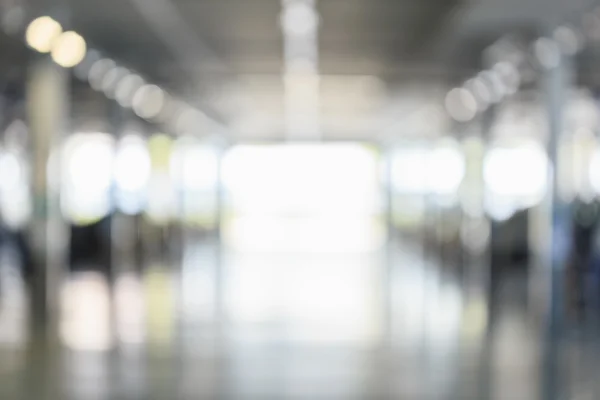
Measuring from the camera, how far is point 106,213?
1931 cm

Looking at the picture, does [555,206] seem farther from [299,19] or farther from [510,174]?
[510,174]

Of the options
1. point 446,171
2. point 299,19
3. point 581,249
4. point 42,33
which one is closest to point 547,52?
point 581,249

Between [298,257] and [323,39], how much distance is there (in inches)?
548

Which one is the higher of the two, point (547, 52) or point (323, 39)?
point (323, 39)

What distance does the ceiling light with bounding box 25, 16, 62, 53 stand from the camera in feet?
39.0

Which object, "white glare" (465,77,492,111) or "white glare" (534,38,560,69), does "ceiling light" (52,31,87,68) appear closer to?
"white glare" (534,38,560,69)

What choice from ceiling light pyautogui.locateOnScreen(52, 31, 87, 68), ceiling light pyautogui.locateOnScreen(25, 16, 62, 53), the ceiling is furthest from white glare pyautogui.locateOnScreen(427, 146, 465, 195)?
ceiling light pyautogui.locateOnScreen(25, 16, 62, 53)

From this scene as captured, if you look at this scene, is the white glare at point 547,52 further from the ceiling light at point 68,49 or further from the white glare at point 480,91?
the ceiling light at point 68,49

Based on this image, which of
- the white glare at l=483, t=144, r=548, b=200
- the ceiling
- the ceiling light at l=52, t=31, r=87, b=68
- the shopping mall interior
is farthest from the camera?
the white glare at l=483, t=144, r=548, b=200

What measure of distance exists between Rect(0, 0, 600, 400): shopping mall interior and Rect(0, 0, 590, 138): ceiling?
75 millimetres

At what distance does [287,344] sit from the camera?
32.7 ft

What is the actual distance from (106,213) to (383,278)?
5.94 metres

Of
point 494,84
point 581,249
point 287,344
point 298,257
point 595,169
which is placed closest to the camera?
point 287,344

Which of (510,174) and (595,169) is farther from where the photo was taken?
(510,174)
